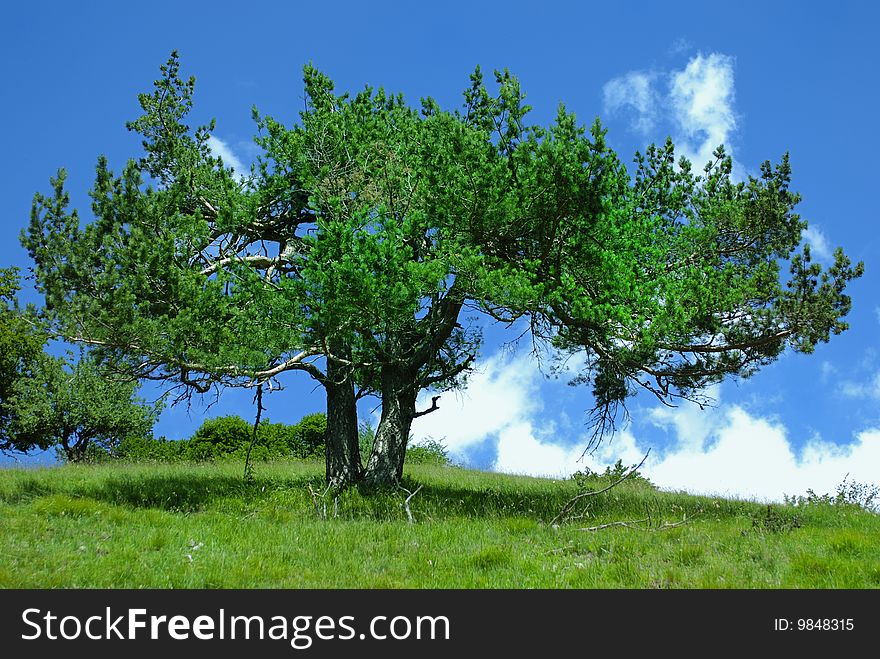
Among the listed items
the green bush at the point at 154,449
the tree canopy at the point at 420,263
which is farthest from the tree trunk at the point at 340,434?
the green bush at the point at 154,449

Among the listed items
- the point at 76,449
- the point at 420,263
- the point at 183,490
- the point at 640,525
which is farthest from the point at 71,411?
the point at 640,525

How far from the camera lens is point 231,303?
14.1 metres

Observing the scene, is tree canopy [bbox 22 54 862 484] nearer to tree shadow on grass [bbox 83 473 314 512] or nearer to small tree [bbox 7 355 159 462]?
tree shadow on grass [bbox 83 473 314 512]

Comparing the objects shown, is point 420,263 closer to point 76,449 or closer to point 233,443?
point 233,443

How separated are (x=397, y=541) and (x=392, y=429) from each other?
5284mm

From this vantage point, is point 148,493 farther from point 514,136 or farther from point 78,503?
point 514,136

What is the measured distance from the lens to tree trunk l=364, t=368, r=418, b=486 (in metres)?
15.5

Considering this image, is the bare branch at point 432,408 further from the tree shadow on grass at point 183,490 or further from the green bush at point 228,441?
the green bush at point 228,441

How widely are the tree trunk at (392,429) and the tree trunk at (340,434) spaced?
1.62 ft

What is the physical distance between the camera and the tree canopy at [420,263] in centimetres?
1231
